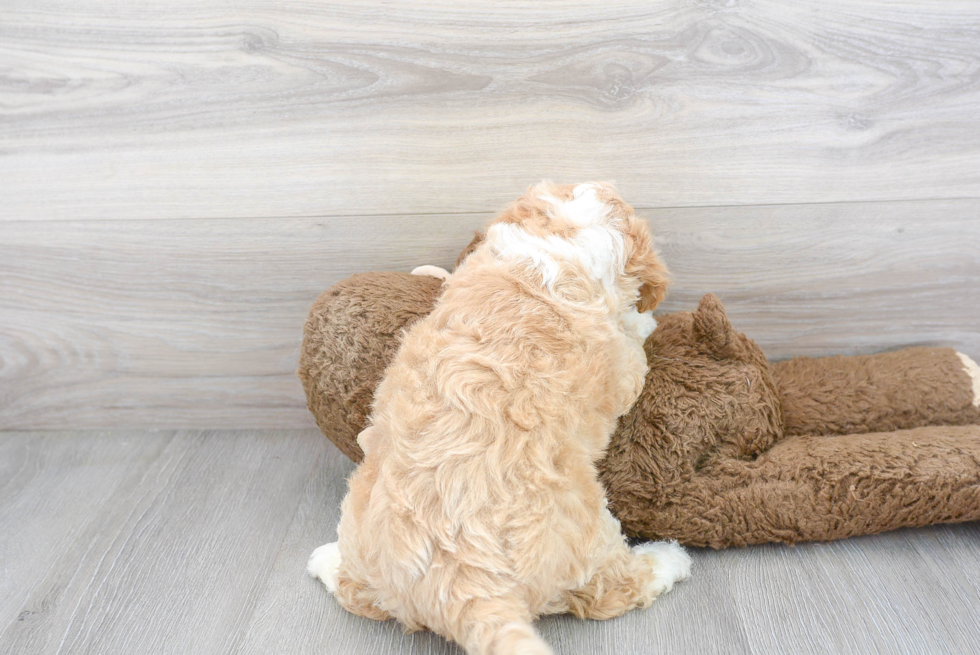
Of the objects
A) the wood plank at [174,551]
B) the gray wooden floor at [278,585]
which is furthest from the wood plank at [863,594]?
the wood plank at [174,551]

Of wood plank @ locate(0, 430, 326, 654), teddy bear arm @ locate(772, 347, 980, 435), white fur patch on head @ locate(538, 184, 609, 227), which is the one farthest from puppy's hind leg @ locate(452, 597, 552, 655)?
teddy bear arm @ locate(772, 347, 980, 435)

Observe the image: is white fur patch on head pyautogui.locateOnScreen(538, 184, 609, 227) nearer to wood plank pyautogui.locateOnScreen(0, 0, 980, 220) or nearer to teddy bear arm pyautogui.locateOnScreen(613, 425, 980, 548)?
wood plank pyautogui.locateOnScreen(0, 0, 980, 220)

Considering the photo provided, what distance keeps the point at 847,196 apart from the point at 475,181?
711mm

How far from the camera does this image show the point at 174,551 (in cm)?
123

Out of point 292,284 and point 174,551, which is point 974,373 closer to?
point 292,284

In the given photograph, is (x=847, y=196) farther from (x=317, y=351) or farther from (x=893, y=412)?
(x=317, y=351)

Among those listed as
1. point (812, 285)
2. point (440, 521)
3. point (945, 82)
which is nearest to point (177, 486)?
point (440, 521)

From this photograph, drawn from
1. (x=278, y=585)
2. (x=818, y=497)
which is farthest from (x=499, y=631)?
(x=818, y=497)

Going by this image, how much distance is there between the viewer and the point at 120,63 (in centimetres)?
130

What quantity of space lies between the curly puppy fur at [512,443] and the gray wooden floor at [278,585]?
0.20ft

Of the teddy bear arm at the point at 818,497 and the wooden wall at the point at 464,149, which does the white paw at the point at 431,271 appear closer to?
the wooden wall at the point at 464,149

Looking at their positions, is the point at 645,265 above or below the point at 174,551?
above

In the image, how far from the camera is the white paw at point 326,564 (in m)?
1.10

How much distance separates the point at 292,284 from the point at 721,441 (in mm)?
876
